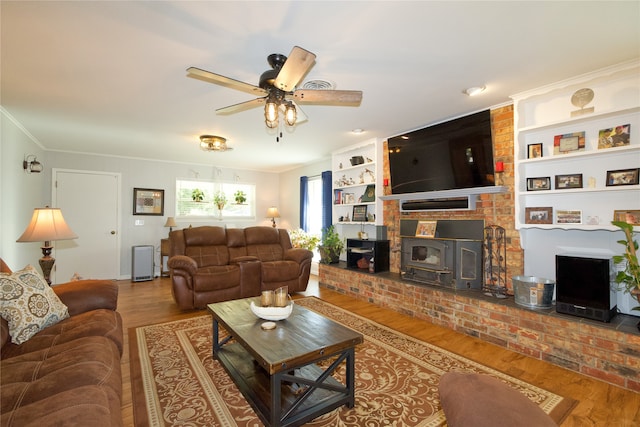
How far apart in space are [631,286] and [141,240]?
6692mm

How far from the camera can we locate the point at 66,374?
130cm

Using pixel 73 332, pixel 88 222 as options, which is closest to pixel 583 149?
pixel 73 332

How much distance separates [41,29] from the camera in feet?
5.99

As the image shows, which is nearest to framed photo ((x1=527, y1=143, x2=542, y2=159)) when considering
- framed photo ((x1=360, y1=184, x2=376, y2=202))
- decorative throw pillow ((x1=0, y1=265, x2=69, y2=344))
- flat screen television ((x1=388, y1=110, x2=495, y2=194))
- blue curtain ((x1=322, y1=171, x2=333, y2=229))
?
flat screen television ((x1=388, y1=110, x2=495, y2=194))

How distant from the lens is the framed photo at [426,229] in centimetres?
362

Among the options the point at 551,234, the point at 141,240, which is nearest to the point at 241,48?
the point at 551,234

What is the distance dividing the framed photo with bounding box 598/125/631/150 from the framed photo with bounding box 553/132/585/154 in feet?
0.40

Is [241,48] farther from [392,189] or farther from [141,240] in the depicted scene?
[141,240]

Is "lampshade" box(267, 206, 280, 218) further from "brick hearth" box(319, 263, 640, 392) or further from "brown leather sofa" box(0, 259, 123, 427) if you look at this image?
"brown leather sofa" box(0, 259, 123, 427)

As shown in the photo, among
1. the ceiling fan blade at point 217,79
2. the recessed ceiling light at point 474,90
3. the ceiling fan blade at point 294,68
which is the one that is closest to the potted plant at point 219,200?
the ceiling fan blade at point 217,79

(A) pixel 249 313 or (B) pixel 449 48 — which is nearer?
(B) pixel 449 48

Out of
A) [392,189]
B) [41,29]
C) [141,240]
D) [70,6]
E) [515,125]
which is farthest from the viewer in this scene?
[141,240]

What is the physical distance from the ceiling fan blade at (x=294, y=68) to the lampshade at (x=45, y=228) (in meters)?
2.17

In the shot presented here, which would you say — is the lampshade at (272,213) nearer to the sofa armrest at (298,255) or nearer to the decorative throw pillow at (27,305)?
the sofa armrest at (298,255)
